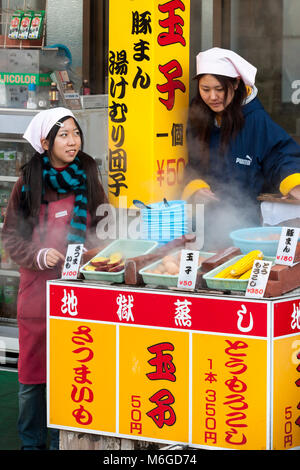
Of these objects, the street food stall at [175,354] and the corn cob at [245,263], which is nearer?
the street food stall at [175,354]

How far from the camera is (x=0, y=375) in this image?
643cm

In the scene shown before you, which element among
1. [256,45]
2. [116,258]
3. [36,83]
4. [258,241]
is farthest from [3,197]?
[258,241]

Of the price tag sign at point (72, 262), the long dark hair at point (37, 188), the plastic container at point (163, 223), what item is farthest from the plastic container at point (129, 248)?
the long dark hair at point (37, 188)

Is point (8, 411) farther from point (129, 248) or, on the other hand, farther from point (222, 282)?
point (222, 282)

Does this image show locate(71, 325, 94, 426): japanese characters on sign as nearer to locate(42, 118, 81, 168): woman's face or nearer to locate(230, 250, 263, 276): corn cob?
locate(230, 250, 263, 276): corn cob

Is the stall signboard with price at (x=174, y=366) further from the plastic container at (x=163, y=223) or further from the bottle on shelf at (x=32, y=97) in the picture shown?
the bottle on shelf at (x=32, y=97)

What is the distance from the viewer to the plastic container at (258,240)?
3.81m

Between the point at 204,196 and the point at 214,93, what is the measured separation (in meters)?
0.57

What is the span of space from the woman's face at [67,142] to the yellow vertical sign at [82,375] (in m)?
1.01

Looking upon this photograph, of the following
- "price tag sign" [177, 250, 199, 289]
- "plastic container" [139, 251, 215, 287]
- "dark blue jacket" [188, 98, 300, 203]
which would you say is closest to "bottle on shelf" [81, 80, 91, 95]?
"dark blue jacket" [188, 98, 300, 203]

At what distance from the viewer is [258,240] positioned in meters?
3.87

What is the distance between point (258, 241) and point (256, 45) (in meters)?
2.98

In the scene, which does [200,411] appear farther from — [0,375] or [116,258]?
[0,375]

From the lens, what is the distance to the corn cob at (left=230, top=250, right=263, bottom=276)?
362 cm
